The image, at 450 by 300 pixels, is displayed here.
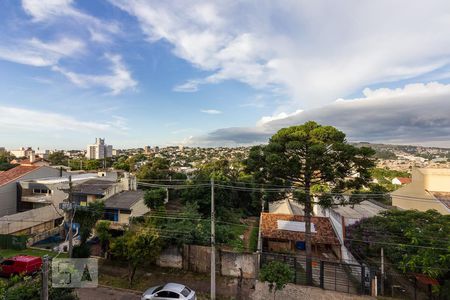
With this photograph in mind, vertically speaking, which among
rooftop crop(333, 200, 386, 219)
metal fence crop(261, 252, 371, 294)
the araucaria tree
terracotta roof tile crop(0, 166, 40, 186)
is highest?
the araucaria tree

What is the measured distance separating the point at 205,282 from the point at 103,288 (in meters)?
6.44

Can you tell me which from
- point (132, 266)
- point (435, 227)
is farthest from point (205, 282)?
point (435, 227)

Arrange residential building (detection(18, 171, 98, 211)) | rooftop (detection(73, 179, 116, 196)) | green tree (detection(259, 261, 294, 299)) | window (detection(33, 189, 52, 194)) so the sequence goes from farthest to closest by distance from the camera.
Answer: window (detection(33, 189, 52, 194)), residential building (detection(18, 171, 98, 211)), rooftop (detection(73, 179, 116, 196)), green tree (detection(259, 261, 294, 299))

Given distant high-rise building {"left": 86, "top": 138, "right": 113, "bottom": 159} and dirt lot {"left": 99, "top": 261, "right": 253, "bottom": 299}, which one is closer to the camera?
dirt lot {"left": 99, "top": 261, "right": 253, "bottom": 299}

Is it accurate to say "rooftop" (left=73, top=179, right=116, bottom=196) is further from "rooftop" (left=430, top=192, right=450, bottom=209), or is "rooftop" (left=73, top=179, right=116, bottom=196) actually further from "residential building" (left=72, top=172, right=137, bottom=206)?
"rooftop" (left=430, top=192, right=450, bottom=209)

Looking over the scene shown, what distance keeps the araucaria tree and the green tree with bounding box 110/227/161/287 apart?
8138 millimetres

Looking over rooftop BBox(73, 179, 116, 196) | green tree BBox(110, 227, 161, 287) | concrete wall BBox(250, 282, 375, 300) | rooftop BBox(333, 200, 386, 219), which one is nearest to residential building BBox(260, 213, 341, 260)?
rooftop BBox(333, 200, 386, 219)

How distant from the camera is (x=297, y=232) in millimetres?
23609

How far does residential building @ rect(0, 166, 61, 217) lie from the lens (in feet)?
93.5

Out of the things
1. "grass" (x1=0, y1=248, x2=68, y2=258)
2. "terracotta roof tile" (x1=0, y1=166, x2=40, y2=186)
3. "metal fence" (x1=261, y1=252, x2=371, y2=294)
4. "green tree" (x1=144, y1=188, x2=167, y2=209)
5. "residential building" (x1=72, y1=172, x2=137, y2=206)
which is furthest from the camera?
"terracotta roof tile" (x1=0, y1=166, x2=40, y2=186)

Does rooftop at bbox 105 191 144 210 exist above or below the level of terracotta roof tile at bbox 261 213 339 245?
above

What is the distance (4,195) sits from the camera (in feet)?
93.7

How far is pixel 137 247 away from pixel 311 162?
12.0 m

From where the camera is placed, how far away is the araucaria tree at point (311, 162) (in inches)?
592
